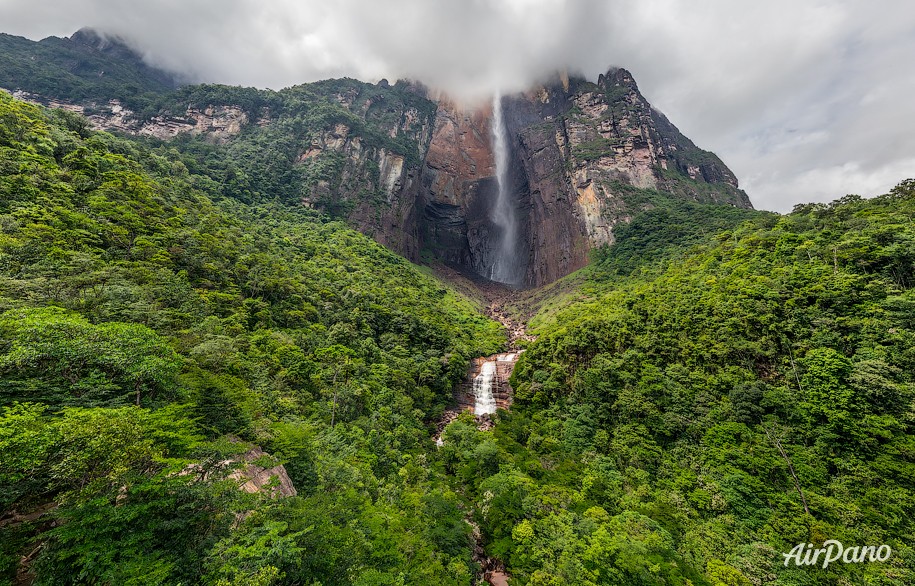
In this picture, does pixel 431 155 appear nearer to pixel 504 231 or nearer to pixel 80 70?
pixel 504 231

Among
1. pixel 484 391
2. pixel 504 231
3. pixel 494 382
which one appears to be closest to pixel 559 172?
pixel 504 231

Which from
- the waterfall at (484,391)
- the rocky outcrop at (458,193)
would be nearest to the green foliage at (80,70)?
the rocky outcrop at (458,193)

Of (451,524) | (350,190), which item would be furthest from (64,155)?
(350,190)

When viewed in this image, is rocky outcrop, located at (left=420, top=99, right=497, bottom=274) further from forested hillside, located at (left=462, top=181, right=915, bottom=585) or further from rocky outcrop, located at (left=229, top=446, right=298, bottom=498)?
rocky outcrop, located at (left=229, top=446, right=298, bottom=498)

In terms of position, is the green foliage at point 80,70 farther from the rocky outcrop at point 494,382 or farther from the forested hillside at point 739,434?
the forested hillside at point 739,434

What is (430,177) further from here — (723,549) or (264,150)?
(723,549)
